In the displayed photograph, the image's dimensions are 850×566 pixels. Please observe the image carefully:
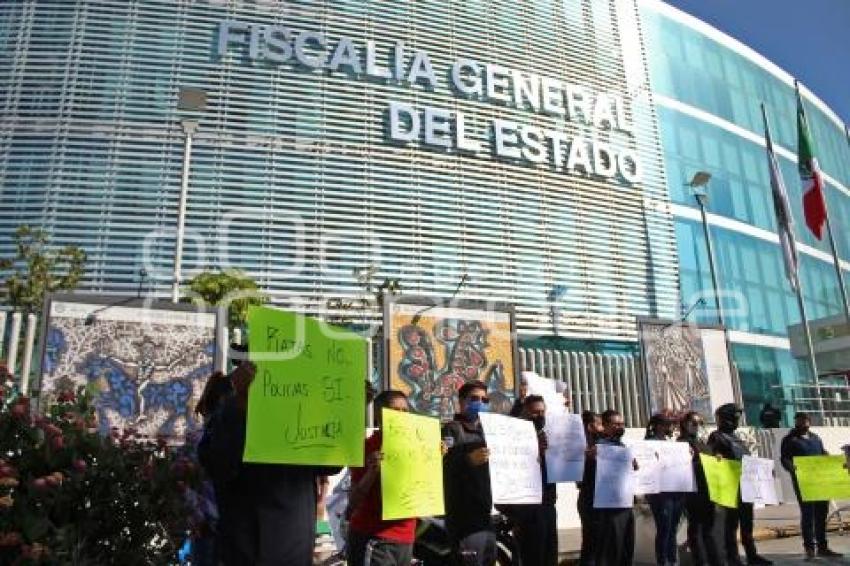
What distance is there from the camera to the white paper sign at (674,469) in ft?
22.5

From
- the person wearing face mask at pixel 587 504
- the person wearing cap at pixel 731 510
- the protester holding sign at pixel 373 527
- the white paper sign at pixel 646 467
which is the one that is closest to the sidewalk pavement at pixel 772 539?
the person wearing cap at pixel 731 510

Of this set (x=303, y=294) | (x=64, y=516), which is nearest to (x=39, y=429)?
(x=64, y=516)

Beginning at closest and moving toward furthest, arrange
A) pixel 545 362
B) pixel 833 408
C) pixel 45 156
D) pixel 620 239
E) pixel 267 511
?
pixel 267 511 < pixel 545 362 < pixel 833 408 < pixel 45 156 < pixel 620 239

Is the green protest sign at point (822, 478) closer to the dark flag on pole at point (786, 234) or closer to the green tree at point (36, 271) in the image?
the dark flag on pole at point (786, 234)

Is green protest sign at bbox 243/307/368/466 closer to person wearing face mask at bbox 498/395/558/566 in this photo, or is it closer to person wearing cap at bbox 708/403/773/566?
person wearing face mask at bbox 498/395/558/566

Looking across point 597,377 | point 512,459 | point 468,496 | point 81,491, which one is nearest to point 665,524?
point 512,459

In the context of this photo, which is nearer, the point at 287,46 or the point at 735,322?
the point at 287,46

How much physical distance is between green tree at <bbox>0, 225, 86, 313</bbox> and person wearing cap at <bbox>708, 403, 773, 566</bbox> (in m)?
14.6

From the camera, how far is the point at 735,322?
33938mm

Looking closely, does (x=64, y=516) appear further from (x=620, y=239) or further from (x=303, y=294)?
(x=620, y=239)

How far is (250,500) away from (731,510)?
612 cm

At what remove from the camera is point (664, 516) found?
23.2 ft

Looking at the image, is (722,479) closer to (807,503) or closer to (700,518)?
(700,518)

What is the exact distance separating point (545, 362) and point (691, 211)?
2310cm
